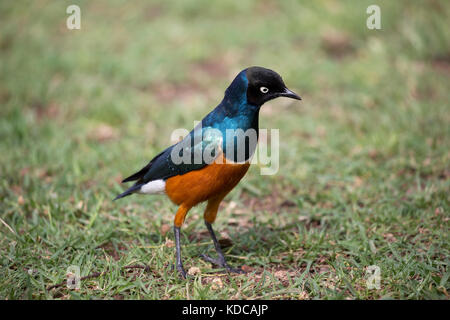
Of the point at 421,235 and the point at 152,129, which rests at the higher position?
the point at 152,129

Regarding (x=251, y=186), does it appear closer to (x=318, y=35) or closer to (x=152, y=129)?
(x=152, y=129)

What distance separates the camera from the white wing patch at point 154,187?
376cm

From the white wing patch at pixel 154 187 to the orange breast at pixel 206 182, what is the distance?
12 cm

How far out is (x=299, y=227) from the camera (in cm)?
413

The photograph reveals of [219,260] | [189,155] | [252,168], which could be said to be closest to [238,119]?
[189,155]

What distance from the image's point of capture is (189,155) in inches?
139

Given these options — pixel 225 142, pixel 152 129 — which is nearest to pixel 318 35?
pixel 152 129

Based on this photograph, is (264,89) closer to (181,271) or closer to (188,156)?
(188,156)

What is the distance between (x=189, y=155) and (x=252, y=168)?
190 centimetres

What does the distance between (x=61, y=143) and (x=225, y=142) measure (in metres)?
3.08

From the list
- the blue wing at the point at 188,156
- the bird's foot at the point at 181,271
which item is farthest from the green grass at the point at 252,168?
the blue wing at the point at 188,156

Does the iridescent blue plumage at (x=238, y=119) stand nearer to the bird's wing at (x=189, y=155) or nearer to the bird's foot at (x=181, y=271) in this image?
the bird's wing at (x=189, y=155)

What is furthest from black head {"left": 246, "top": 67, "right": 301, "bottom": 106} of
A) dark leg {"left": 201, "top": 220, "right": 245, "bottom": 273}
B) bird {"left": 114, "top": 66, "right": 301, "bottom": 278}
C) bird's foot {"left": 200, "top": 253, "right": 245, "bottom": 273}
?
bird's foot {"left": 200, "top": 253, "right": 245, "bottom": 273}
